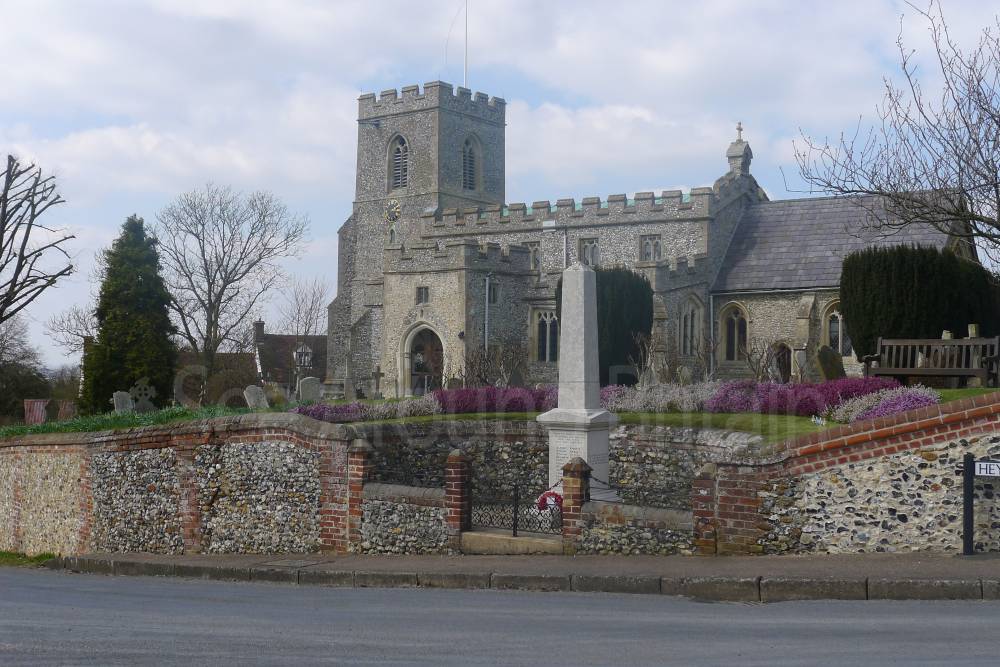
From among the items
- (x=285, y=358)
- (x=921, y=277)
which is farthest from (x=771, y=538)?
(x=285, y=358)

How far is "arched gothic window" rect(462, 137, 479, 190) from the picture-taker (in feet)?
188

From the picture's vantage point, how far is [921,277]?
87.0ft

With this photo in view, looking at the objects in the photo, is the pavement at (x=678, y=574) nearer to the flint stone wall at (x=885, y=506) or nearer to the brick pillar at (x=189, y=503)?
the flint stone wall at (x=885, y=506)

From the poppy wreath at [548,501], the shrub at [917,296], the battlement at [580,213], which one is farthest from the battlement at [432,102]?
the poppy wreath at [548,501]

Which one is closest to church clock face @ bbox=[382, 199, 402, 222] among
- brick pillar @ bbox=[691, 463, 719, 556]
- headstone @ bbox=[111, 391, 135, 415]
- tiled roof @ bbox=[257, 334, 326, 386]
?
tiled roof @ bbox=[257, 334, 326, 386]

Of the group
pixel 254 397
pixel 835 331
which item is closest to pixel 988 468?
pixel 254 397

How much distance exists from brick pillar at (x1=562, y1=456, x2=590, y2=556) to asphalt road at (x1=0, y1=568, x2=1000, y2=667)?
5.39 feet

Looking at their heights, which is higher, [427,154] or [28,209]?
[427,154]

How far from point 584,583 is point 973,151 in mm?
12283

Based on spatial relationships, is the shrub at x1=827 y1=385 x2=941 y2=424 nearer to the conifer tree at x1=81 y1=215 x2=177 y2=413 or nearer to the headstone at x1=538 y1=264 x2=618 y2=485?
the headstone at x1=538 y1=264 x2=618 y2=485

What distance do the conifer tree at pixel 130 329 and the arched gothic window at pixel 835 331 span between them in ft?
76.0

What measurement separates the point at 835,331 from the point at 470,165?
24.7m

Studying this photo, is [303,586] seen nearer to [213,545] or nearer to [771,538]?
[213,545]

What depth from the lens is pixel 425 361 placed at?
42562 mm
